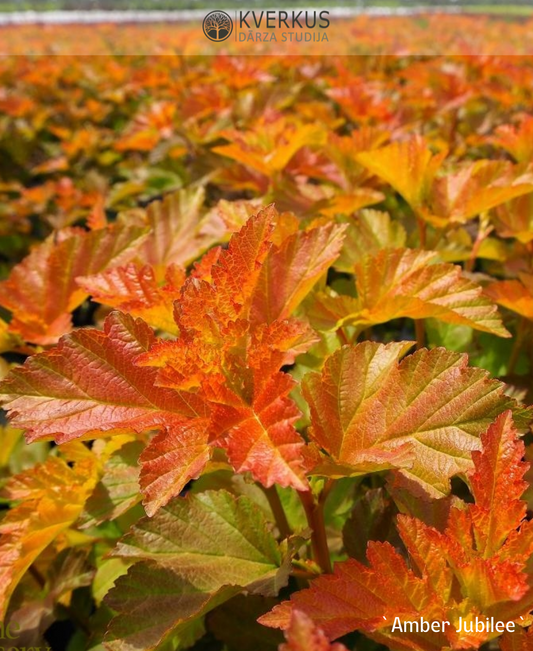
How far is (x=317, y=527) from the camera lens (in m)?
0.77

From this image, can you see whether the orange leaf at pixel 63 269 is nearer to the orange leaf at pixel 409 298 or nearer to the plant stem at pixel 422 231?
the orange leaf at pixel 409 298

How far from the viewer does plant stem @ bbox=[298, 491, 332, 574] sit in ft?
2.43

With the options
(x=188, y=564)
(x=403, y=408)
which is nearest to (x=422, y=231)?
(x=403, y=408)

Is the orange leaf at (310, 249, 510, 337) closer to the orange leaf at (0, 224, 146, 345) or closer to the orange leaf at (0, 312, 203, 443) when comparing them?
the orange leaf at (0, 312, 203, 443)

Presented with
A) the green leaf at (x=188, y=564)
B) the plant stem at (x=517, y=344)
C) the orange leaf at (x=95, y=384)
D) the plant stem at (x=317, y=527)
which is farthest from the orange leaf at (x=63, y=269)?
the plant stem at (x=517, y=344)

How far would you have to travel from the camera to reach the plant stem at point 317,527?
0.74 metres

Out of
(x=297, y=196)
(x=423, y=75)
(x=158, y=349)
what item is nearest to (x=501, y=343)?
(x=297, y=196)

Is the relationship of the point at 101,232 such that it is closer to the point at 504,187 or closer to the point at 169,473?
the point at 169,473

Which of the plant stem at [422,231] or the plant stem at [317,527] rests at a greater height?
the plant stem at [422,231]

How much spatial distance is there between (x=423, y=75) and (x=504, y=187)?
1.74 m

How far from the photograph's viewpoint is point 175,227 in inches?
48.8

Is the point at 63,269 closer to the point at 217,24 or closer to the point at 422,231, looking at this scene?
the point at 422,231

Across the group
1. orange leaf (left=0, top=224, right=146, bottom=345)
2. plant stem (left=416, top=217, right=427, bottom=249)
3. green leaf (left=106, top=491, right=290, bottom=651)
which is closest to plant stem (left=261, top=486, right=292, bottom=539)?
green leaf (left=106, top=491, right=290, bottom=651)

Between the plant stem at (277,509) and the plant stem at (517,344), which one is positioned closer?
the plant stem at (277,509)
